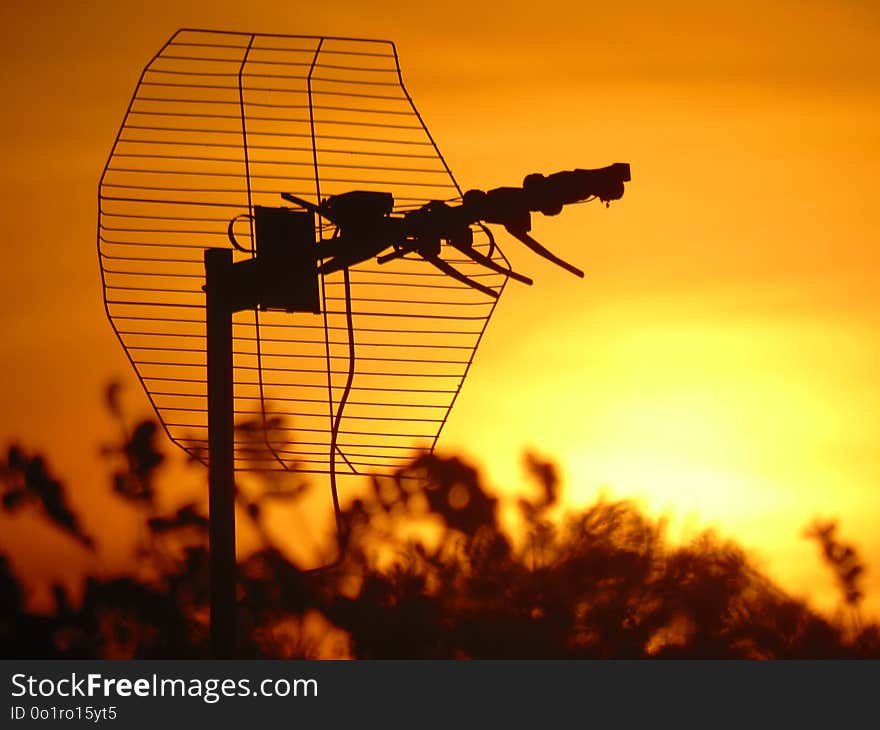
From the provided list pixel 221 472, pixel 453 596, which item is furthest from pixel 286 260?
pixel 453 596

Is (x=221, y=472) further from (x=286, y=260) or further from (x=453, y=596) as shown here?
(x=453, y=596)

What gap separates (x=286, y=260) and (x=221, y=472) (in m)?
0.71

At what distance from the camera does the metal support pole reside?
354cm

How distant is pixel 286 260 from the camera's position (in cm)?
396

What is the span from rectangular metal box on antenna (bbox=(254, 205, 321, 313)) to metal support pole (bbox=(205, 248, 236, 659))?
0.17m

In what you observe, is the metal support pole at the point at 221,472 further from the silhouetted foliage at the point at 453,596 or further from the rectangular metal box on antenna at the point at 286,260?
the silhouetted foliage at the point at 453,596

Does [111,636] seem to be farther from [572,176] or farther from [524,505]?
[572,176]

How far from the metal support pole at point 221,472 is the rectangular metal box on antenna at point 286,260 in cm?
17

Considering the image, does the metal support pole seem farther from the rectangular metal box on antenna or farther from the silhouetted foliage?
the silhouetted foliage

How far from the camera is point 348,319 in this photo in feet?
14.2

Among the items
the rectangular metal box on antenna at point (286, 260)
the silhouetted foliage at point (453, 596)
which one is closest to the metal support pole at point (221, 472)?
the rectangular metal box on antenna at point (286, 260)

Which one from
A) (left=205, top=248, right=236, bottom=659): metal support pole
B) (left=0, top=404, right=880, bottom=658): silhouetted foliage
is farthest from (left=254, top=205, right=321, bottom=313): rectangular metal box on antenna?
(left=0, top=404, right=880, bottom=658): silhouetted foliage

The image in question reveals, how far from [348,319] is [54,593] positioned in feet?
13.1

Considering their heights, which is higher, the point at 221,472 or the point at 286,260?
the point at 286,260
